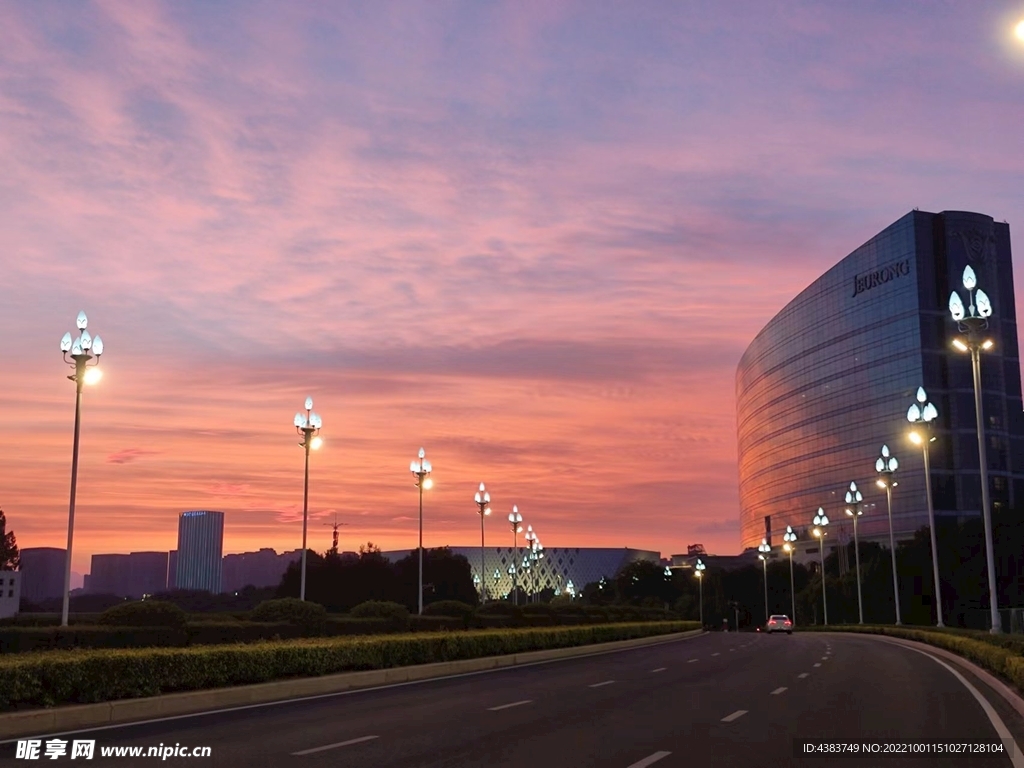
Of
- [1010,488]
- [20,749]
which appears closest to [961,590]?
[1010,488]

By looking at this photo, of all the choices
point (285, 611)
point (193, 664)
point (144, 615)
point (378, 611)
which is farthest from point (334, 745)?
point (378, 611)

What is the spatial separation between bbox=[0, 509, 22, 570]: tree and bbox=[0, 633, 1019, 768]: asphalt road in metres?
116

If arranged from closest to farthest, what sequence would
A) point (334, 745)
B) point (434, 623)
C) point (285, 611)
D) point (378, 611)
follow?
point (334, 745) < point (285, 611) < point (378, 611) < point (434, 623)

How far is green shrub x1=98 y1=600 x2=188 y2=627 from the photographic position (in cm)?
2397

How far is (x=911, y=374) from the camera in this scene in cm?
15888

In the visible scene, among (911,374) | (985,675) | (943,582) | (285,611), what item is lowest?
(985,675)

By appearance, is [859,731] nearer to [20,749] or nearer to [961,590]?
[20,749]

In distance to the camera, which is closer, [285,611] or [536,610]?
[285,611]

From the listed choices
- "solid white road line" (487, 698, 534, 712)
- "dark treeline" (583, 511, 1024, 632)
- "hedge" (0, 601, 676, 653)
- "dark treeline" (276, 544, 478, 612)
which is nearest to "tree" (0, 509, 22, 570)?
"dark treeline" (276, 544, 478, 612)

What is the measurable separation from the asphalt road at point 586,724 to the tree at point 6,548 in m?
116

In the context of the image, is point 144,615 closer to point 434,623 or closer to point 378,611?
point 378,611

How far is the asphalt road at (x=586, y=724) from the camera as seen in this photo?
1238 cm

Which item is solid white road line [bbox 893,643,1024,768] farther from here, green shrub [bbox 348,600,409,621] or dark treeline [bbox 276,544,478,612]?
dark treeline [bbox 276,544,478,612]

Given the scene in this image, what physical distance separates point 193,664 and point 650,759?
10.2 m
